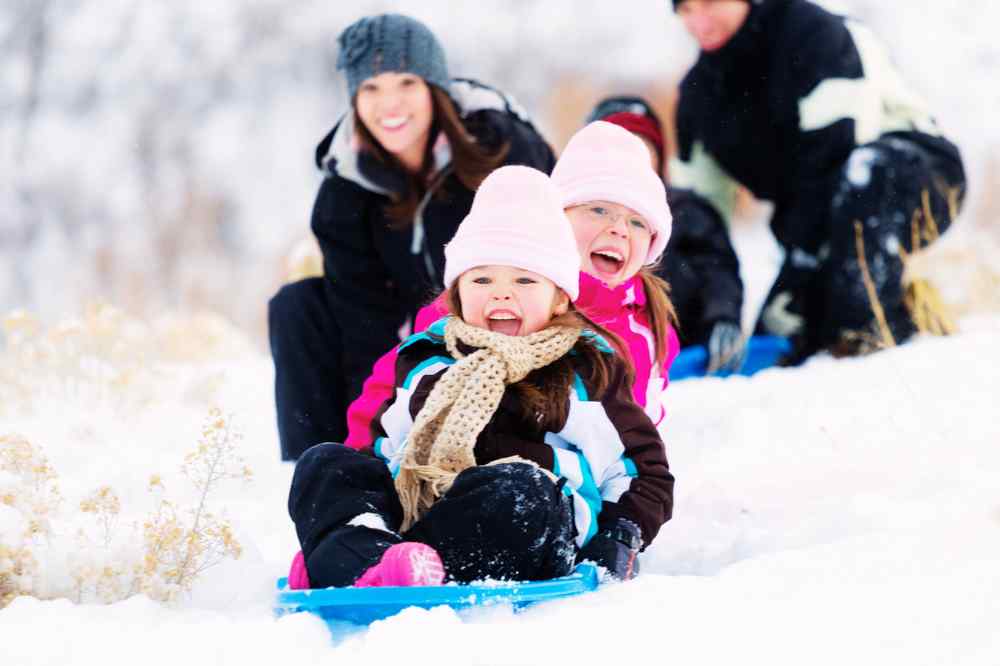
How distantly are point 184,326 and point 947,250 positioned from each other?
12.1 ft

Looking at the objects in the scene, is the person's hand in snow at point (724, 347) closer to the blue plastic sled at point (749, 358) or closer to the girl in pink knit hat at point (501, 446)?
the blue plastic sled at point (749, 358)

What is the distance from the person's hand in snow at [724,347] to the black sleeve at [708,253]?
3 centimetres

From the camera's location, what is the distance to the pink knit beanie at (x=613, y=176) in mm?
2295

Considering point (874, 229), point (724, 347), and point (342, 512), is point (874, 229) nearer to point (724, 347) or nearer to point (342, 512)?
point (724, 347)

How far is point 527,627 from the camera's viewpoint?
5.02 ft

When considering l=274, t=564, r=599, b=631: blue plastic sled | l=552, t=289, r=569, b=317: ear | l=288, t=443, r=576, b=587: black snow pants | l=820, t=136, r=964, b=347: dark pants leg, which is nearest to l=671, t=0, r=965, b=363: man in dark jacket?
l=820, t=136, r=964, b=347: dark pants leg

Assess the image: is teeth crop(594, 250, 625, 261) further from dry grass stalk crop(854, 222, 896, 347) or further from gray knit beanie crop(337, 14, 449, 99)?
dry grass stalk crop(854, 222, 896, 347)

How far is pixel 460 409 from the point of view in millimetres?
1868

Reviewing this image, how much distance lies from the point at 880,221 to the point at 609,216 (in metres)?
1.62

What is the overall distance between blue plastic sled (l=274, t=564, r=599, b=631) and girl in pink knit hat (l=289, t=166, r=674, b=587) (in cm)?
7

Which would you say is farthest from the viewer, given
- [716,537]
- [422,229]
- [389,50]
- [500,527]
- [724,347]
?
[724,347]

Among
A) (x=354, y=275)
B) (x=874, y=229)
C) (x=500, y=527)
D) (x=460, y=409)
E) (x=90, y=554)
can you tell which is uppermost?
(x=874, y=229)

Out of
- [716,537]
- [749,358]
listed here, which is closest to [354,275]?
[716,537]

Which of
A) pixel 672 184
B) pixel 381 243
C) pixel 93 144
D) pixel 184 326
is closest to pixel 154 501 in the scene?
pixel 381 243
